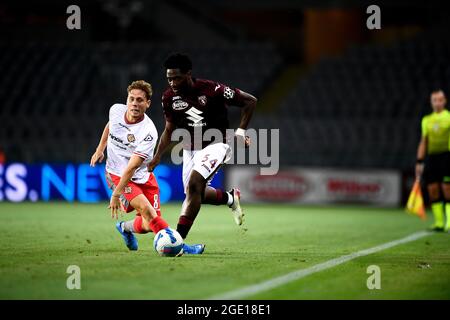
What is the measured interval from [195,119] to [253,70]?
19.5m

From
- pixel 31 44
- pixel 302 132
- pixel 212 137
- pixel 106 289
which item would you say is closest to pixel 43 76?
pixel 31 44

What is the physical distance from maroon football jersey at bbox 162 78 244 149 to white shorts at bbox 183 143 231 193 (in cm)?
12

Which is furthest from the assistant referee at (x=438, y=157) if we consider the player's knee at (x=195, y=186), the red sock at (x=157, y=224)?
the red sock at (x=157, y=224)

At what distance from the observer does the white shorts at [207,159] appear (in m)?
9.01

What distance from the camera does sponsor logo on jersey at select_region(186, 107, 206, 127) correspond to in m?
9.17

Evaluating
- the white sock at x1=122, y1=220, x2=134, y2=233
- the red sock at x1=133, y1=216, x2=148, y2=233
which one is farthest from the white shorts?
the white sock at x1=122, y1=220, x2=134, y2=233

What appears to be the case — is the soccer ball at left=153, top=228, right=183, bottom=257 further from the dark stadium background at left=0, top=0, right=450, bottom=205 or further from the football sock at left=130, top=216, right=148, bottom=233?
the dark stadium background at left=0, top=0, right=450, bottom=205

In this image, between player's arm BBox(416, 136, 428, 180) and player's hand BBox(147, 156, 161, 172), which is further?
player's arm BBox(416, 136, 428, 180)

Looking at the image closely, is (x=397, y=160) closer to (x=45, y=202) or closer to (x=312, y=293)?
(x=45, y=202)

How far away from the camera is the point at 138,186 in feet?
30.0

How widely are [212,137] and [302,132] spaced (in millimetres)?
14692

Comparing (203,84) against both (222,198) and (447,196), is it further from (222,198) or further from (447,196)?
(447,196)

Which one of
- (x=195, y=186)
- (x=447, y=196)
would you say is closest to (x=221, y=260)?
(x=195, y=186)

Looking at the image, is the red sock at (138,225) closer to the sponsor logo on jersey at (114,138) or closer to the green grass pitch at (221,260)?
the green grass pitch at (221,260)
